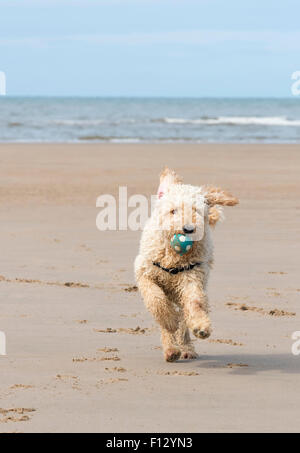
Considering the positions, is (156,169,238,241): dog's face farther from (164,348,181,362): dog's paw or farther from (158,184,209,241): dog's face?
(164,348,181,362): dog's paw

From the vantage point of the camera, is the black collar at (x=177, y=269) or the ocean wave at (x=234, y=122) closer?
the black collar at (x=177, y=269)

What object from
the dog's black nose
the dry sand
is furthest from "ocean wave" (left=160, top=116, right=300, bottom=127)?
the dog's black nose

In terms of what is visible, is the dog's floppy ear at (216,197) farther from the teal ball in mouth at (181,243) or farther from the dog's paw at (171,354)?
the dog's paw at (171,354)

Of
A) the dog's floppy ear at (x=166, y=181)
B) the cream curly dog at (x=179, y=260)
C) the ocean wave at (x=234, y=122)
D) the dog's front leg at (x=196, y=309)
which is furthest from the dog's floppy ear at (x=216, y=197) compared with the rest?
the ocean wave at (x=234, y=122)

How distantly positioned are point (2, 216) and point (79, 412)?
8.79m

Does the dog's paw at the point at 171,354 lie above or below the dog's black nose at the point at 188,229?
below

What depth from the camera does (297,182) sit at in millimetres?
18422

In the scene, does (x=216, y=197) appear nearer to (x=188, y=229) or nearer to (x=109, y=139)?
(x=188, y=229)

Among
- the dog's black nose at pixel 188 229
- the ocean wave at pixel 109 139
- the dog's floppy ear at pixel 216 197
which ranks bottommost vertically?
the dog's black nose at pixel 188 229

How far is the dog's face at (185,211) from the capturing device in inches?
235

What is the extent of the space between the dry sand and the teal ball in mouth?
85 cm

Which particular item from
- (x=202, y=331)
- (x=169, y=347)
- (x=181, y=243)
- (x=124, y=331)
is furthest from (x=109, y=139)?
(x=202, y=331)

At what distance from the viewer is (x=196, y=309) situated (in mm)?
6062
